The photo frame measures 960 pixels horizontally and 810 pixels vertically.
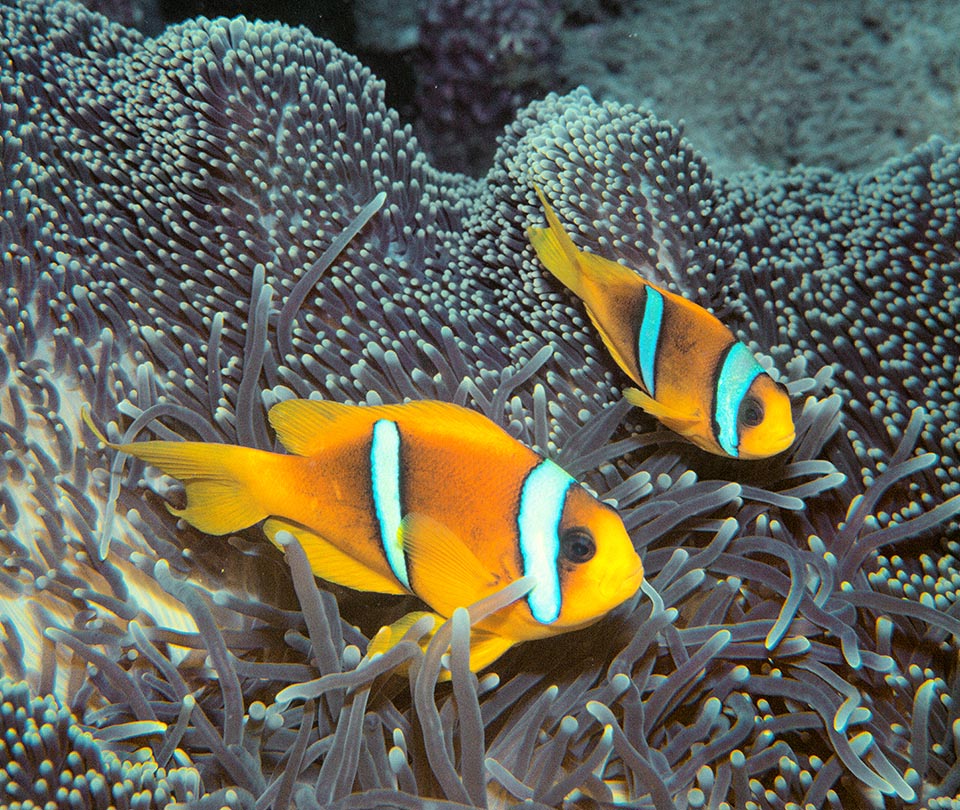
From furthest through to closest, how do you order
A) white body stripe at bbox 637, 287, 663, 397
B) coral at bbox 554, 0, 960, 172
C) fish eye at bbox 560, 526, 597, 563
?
coral at bbox 554, 0, 960, 172, white body stripe at bbox 637, 287, 663, 397, fish eye at bbox 560, 526, 597, 563

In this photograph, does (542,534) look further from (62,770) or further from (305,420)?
(62,770)

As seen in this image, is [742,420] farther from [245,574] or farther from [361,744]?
[245,574]

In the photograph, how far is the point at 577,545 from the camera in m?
0.94

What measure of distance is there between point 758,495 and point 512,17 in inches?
96.6

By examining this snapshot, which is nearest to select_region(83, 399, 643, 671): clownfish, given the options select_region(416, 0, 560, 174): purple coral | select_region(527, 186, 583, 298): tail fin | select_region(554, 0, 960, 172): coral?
select_region(527, 186, 583, 298): tail fin

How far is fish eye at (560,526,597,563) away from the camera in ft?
3.07

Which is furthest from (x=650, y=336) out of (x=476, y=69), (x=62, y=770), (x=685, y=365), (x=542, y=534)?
(x=476, y=69)

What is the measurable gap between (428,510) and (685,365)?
1.66 ft

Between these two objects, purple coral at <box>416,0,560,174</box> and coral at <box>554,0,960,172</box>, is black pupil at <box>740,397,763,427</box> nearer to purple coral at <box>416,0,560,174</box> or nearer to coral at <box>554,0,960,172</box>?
coral at <box>554,0,960,172</box>

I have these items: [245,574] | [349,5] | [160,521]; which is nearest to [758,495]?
[245,574]

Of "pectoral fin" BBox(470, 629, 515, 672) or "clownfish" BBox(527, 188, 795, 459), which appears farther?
"clownfish" BBox(527, 188, 795, 459)

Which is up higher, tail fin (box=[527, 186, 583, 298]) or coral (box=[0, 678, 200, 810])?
tail fin (box=[527, 186, 583, 298])

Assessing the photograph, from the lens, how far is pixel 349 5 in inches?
129

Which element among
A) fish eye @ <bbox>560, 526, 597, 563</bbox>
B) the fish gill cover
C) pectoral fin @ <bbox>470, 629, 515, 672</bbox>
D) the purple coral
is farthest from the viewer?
the purple coral
